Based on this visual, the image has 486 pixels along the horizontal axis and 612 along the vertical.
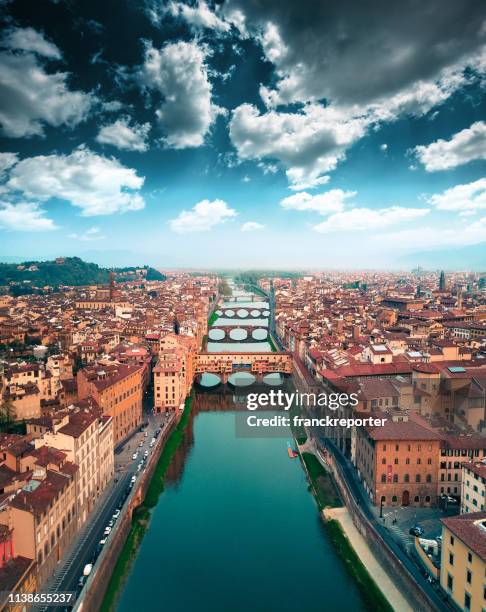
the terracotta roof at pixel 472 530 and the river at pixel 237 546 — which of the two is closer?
the terracotta roof at pixel 472 530

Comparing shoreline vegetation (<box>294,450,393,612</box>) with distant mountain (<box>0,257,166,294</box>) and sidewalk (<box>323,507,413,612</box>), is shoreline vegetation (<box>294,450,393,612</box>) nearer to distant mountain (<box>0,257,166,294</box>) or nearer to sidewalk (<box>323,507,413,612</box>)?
sidewalk (<box>323,507,413,612</box>)

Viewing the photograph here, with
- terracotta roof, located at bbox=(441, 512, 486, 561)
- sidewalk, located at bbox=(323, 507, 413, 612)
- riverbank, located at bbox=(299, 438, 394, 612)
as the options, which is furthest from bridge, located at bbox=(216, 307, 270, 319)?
terracotta roof, located at bbox=(441, 512, 486, 561)

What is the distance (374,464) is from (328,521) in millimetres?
2365

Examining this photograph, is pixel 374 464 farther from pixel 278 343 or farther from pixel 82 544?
pixel 278 343

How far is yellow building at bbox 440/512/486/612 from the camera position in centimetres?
894

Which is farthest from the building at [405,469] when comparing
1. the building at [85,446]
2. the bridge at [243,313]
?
the bridge at [243,313]

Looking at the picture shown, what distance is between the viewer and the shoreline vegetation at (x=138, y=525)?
37.1 feet

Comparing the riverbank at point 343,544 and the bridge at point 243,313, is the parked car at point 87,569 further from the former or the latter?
the bridge at point 243,313

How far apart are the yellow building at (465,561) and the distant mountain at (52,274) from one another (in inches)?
2934

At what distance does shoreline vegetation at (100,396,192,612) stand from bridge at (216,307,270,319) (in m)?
44.7

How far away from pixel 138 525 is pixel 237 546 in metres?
3.16

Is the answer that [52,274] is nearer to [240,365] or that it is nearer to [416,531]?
[240,365]

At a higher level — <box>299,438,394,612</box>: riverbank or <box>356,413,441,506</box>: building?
<box>356,413,441,506</box>: building

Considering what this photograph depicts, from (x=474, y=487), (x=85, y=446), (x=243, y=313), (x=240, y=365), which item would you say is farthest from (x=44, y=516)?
(x=243, y=313)
